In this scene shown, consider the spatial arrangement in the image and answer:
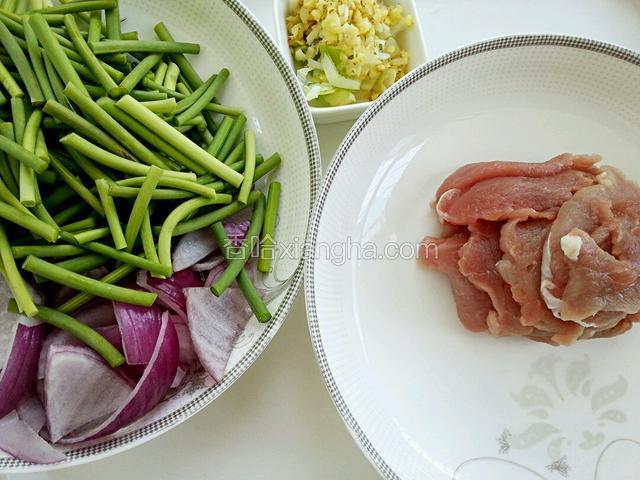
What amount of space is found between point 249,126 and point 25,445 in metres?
1.08

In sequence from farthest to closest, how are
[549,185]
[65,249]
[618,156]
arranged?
1. [618,156]
2. [549,185]
3. [65,249]

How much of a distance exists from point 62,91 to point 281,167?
0.63 metres

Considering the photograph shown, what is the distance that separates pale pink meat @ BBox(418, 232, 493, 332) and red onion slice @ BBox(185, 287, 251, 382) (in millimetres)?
544

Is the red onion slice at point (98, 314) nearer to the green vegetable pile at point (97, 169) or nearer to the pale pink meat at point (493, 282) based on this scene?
the green vegetable pile at point (97, 169)

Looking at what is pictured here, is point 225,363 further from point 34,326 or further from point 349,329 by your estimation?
point 34,326

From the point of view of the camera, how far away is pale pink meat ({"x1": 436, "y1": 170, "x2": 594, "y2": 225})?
1503 millimetres

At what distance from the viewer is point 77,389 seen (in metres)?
1.44

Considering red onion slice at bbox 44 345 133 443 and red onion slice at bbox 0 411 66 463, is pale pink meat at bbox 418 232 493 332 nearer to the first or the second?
red onion slice at bbox 44 345 133 443

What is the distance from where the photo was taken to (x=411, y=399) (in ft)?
5.10

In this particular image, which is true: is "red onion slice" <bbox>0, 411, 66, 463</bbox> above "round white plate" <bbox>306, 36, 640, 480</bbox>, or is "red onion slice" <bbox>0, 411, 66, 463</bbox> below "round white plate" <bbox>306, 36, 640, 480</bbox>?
below

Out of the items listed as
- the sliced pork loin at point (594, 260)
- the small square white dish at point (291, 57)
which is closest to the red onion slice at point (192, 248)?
the small square white dish at point (291, 57)

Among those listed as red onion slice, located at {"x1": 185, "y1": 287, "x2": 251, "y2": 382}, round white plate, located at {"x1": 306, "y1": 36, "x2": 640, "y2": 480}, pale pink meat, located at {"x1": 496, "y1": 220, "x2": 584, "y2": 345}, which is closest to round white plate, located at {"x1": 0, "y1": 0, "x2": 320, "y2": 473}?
red onion slice, located at {"x1": 185, "y1": 287, "x2": 251, "y2": 382}

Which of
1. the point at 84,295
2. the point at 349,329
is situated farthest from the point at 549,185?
the point at 84,295

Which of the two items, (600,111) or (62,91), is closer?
(62,91)
